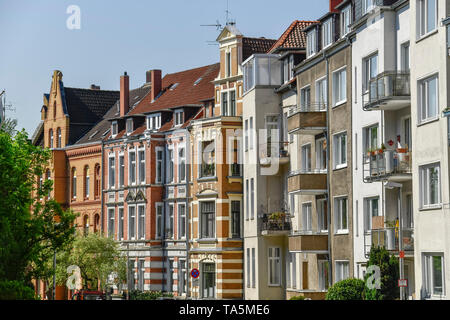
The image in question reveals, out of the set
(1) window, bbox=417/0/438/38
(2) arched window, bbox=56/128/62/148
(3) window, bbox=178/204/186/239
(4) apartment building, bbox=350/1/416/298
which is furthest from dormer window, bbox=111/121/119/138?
(1) window, bbox=417/0/438/38

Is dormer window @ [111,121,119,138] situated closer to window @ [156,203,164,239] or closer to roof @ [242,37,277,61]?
window @ [156,203,164,239]

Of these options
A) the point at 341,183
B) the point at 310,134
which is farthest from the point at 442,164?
the point at 310,134

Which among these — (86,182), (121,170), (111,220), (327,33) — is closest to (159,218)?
(121,170)

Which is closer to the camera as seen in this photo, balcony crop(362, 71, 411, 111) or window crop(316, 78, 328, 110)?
balcony crop(362, 71, 411, 111)

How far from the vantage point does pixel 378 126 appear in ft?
132

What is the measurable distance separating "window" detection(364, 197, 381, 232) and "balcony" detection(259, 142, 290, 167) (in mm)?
13269

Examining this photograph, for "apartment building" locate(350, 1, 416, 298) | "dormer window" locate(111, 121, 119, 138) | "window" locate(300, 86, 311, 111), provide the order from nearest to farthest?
"apartment building" locate(350, 1, 416, 298) → "window" locate(300, 86, 311, 111) → "dormer window" locate(111, 121, 119, 138)

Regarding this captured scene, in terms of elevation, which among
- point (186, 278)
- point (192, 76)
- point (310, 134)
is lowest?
point (186, 278)

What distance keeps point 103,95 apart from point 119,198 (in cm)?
1805

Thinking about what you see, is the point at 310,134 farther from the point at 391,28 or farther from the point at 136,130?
the point at 136,130

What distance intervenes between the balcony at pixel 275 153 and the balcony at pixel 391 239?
15897mm

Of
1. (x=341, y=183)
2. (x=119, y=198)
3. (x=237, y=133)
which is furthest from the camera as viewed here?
(x=119, y=198)

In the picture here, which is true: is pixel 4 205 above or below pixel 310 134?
below

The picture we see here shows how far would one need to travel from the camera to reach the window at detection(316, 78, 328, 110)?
157 ft
